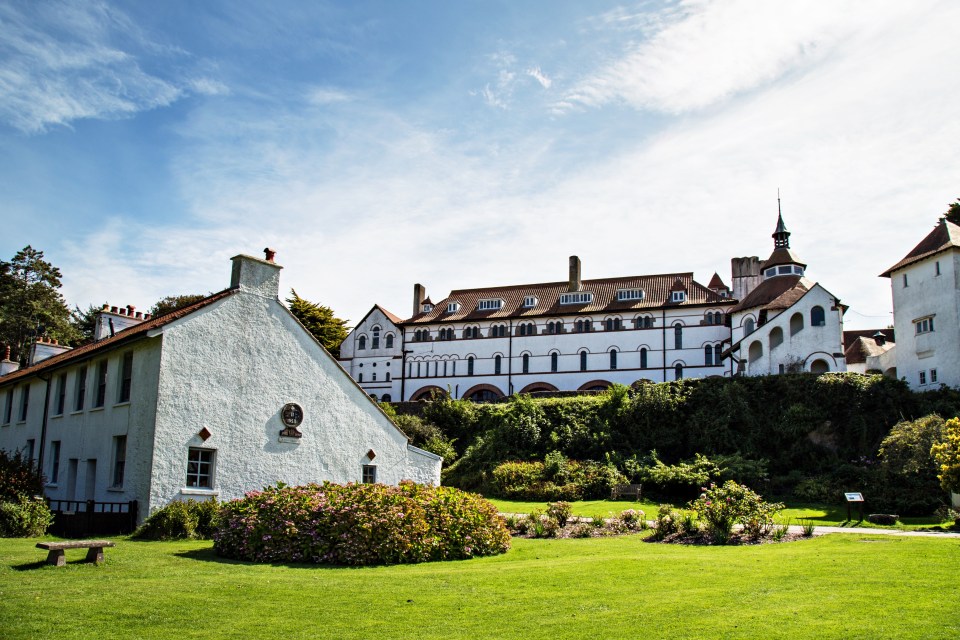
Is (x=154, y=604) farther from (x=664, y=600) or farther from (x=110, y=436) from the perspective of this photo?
(x=110, y=436)

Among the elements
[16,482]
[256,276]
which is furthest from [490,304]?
[16,482]

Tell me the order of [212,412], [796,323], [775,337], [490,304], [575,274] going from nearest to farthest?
[212,412] → [796,323] → [775,337] → [575,274] → [490,304]

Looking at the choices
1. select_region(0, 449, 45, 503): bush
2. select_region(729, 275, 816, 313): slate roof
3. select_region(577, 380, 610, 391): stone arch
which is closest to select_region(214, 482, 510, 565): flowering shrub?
select_region(0, 449, 45, 503): bush

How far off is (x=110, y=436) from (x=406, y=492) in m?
10.6

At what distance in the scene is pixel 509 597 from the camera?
427 inches

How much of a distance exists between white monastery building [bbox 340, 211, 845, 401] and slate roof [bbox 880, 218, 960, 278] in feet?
32.8

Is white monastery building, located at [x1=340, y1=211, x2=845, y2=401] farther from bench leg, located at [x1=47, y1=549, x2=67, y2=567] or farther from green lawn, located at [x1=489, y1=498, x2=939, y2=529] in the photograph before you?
bench leg, located at [x1=47, y1=549, x2=67, y2=567]

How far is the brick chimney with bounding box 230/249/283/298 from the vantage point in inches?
893

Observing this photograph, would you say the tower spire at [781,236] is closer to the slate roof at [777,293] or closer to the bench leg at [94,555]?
the slate roof at [777,293]

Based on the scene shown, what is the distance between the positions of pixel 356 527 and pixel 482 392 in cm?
5220

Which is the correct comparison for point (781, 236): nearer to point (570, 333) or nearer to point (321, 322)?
point (570, 333)

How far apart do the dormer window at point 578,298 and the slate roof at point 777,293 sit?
41.6ft

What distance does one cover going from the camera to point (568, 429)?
3909 cm

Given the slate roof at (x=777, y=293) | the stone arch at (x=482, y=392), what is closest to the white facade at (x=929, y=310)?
the slate roof at (x=777, y=293)
